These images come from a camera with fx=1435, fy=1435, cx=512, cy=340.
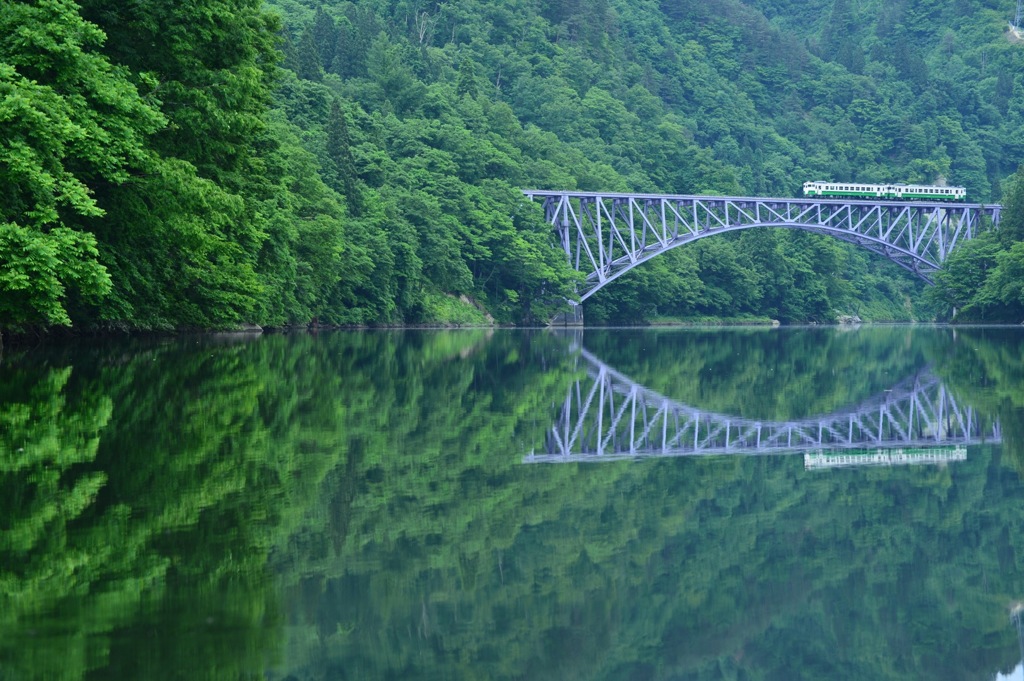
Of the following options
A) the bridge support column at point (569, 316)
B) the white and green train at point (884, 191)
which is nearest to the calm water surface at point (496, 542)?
the bridge support column at point (569, 316)

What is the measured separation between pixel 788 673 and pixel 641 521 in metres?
3.51

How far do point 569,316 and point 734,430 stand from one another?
8145cm

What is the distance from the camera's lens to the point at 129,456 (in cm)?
1212

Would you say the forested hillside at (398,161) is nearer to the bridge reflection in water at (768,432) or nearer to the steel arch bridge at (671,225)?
the steel arch bridge at (671,225)

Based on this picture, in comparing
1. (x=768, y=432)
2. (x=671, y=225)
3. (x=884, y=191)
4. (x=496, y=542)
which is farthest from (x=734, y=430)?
(x=671, y=225)

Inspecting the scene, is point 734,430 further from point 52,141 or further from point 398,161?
point 398,161

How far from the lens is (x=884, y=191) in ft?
365

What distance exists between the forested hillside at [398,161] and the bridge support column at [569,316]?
100cm

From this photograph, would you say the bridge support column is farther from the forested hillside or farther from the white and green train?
the white and green train

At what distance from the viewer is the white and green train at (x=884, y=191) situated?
111 m

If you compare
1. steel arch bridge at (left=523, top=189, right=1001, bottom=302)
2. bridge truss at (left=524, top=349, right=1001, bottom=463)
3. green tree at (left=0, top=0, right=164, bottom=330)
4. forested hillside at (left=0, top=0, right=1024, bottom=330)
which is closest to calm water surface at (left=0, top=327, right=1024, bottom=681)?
bridge truss at (left=524, top=349, right=1001, bottom=463)

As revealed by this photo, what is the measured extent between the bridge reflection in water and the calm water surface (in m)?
0.09

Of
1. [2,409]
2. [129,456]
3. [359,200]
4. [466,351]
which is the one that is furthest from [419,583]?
[359,200]

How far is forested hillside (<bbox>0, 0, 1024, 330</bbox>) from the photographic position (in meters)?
24.3
